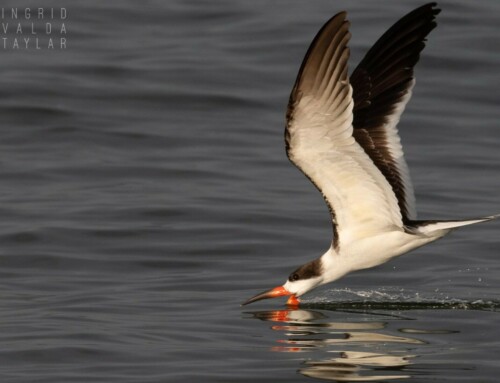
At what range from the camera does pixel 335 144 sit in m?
9.86

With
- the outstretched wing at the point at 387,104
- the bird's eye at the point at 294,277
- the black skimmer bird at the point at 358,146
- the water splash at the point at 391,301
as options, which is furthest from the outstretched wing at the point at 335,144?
the water splash at the point at 391,301

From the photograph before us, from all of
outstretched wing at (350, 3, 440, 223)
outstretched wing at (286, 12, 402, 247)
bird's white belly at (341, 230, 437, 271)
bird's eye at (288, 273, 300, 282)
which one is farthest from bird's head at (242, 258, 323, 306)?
outstretched wing at (350, 3, 440, 223)

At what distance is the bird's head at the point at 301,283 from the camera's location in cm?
1109

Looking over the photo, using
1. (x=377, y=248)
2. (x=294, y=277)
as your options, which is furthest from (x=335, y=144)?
(x=294, y=277)

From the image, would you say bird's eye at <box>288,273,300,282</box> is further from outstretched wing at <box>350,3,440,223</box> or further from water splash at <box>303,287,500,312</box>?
outstretched wing at <box>350,3,440,223</box>

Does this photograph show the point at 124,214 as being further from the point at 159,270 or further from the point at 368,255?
the point at 368,255

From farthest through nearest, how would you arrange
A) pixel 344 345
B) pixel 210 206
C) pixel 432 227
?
pixel 210 206
pixel 432 227
pixel 344 345

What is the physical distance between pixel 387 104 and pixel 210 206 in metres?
4.48

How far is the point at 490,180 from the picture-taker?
1584 centimetres

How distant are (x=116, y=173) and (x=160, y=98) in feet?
10.7

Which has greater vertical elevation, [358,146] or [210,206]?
[358,146]

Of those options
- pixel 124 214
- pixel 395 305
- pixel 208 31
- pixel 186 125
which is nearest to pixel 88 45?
pixel 208 31

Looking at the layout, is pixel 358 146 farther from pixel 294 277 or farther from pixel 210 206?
pixel 210 206

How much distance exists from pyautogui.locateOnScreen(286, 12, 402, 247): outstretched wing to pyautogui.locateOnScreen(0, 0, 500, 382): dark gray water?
76 centimetres
